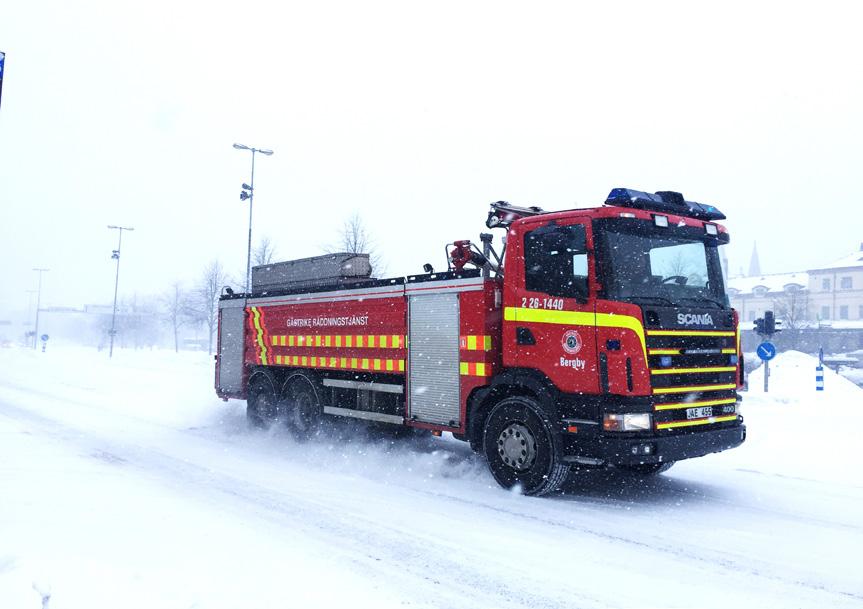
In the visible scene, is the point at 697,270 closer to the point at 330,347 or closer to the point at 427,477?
the point at 427,477

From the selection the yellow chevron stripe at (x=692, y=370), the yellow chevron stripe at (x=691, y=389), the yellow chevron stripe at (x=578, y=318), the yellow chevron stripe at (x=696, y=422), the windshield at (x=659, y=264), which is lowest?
the yellow chevron stripe at (x=696, y=422)

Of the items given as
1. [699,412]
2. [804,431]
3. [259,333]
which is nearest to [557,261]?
[699,412]

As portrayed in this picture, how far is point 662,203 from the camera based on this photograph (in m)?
7.03

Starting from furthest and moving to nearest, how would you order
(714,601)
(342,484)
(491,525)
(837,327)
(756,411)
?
(837,327), (756,411), (342,484), (491,525), (714,601)

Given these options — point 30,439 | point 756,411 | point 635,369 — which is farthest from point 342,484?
point 756,411

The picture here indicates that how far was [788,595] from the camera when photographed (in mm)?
4363

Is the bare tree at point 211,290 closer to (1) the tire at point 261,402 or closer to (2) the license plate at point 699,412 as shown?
(1) the tire at point 261,402

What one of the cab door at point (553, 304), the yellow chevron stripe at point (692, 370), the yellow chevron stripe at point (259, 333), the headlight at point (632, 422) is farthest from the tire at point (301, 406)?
the yellow chevron stripe at point (692, 370)

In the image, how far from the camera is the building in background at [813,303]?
230 feet

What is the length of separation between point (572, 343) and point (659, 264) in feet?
3.85

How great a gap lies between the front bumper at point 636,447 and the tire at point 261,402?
600cm

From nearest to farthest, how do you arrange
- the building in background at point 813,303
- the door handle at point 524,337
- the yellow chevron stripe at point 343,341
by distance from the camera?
the door handle at point 524,337 → the yellow chevron stripe at point 343,341 → the building in background at point 813,303

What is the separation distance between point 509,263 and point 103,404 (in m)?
11.2

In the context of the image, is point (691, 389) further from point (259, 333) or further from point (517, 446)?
point (259, 333)
